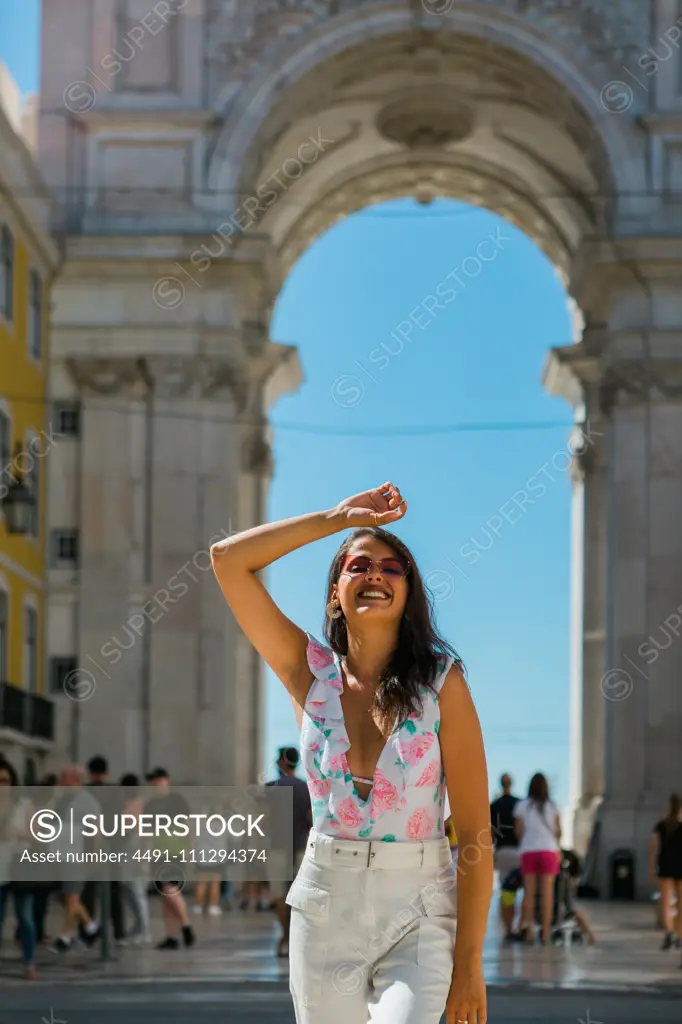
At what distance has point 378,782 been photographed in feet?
14.4

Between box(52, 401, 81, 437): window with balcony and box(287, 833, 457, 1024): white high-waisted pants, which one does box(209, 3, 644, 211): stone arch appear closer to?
box(52, 401, 81, 437): window with balcony

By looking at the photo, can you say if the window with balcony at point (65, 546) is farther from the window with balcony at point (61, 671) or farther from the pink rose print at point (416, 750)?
the pink rose print at point (416, 750)

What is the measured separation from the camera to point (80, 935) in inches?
731

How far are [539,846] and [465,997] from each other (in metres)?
14.4

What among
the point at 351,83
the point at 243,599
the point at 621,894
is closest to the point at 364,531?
the point at 243,599

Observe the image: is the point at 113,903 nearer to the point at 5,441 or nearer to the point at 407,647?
the point at 5,441

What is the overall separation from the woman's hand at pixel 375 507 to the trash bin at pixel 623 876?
1040 inches

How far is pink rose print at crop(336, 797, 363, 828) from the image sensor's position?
4.38 meters

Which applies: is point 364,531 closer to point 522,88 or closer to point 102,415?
point 102,415

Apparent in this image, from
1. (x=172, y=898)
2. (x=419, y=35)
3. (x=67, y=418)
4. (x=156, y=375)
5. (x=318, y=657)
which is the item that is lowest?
(x=172, y=898)

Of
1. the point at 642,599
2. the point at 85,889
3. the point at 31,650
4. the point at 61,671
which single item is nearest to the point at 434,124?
the point at 642,599

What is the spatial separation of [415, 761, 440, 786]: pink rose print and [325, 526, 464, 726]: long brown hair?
0.12 meters

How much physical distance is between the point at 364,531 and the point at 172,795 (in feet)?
52.0

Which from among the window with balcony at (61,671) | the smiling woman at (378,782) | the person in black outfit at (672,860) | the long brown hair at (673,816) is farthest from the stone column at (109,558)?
the smiling woman at (378,782)
